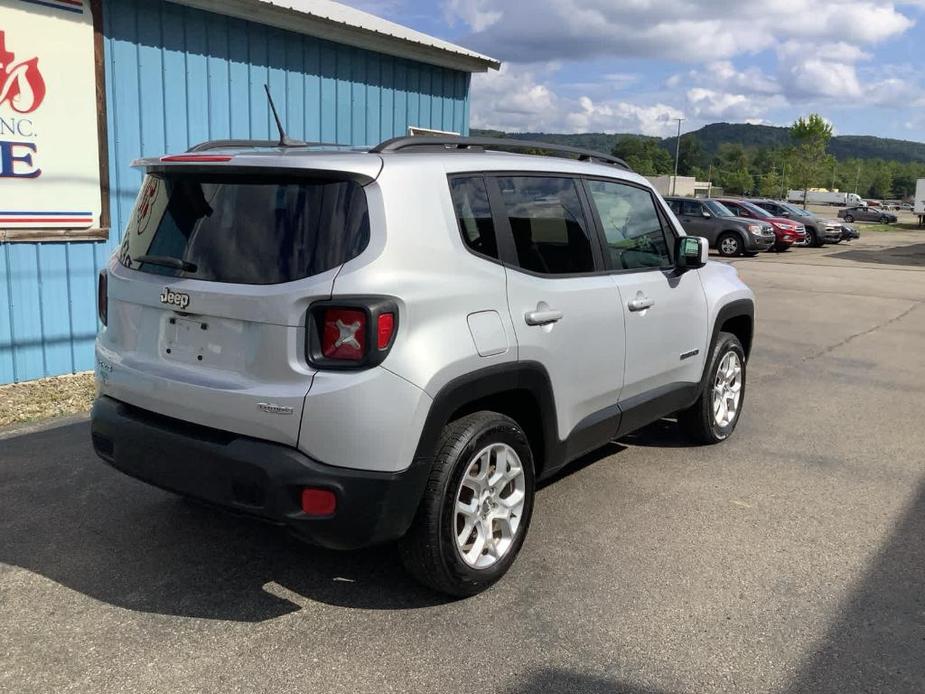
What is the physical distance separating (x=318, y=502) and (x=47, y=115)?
544 centimetres

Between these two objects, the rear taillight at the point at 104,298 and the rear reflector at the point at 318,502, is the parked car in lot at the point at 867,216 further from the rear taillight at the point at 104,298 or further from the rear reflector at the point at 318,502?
the rear reflector at the point at 318,502

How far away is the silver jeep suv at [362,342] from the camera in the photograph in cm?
289

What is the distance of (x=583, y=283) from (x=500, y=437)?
95 cm

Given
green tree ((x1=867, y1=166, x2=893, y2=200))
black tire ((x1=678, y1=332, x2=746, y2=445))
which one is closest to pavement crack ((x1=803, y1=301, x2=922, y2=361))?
black tire ((x1=678, y1=332, x2=746, y2=445))

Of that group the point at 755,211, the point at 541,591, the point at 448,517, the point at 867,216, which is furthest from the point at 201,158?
the point at 867,216

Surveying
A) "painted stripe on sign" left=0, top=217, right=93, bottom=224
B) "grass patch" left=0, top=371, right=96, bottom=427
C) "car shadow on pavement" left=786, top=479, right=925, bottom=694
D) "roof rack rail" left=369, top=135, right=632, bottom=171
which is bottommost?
"grass patch" left=0, top=371, right=96, bottom=427

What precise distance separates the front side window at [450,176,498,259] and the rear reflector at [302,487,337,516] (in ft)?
3.74

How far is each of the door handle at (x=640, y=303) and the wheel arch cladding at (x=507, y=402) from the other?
0.84 m

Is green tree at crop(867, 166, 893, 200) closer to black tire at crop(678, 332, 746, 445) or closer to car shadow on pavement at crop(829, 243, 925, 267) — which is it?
car shadow on pavement at crop(829, 243, 925, 267)

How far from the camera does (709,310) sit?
5.08 meters

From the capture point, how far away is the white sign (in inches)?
258

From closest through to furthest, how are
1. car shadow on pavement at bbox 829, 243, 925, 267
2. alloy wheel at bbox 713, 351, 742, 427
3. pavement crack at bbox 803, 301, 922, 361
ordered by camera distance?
alloy wheel at bbox 713, 351, 742, 427 → pavement crack at bbox 803, 301, 922, 361 → car shadow on pavement at bbox 829, 243, 925, 267

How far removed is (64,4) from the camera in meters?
6.71

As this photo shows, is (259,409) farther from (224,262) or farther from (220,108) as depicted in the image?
(220,108)
